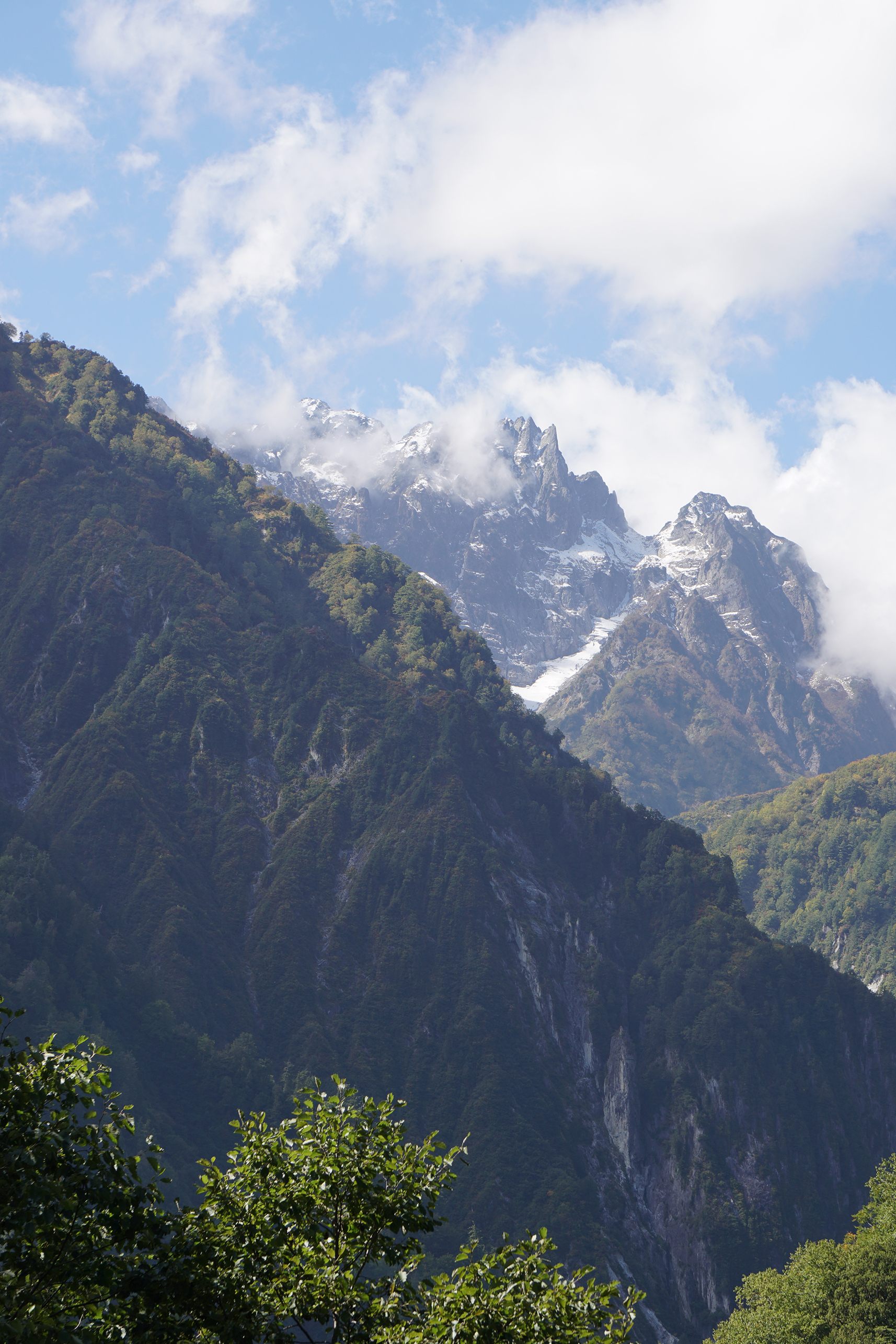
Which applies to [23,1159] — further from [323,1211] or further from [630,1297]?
[630,1297]

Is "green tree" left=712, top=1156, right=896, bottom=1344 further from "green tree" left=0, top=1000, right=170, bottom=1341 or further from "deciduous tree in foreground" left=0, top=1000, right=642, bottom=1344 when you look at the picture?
"green tree" left=0, top=1000, right=170, bottom=1341

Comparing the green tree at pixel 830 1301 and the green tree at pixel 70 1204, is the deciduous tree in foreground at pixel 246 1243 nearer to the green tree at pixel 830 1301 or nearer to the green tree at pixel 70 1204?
the green tree at pixel 70 1204

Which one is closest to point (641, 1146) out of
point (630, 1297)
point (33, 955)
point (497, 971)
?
point (497, 971)

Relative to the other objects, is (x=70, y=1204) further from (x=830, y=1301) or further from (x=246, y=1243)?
(x=830, y=1301)

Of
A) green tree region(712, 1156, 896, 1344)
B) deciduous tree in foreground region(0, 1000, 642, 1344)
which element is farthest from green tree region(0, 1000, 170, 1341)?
green tree region(712, 1156, 896, 1344)

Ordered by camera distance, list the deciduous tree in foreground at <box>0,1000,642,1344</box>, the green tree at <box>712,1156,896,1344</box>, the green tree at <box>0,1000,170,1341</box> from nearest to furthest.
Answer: the green tree at <box>0,1000,170,1341</box> → the deciduous tree in foreground at <box>0,1000,642,1344</box> → the green tree at <box>712,1156,896,1344</box>

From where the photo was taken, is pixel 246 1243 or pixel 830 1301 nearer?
pixel 246 1243

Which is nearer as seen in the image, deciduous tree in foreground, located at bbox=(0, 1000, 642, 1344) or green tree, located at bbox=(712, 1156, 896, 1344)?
deciduous tree in foreground, located at bbox=(0, 1000, 642, 1344)

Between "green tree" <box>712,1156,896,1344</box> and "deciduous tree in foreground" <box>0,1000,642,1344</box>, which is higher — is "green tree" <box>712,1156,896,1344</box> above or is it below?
above

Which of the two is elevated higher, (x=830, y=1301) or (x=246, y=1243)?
(x=830, y=1301)

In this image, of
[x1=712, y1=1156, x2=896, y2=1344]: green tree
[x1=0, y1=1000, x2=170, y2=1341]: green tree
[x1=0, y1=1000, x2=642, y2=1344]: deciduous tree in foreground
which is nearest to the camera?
[x1=0, y1=1000, x2=170, y2=1341]: green tree

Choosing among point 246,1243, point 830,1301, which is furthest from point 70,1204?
point 830,1301

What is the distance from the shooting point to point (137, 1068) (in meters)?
150

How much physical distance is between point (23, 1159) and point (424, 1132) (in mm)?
153775
